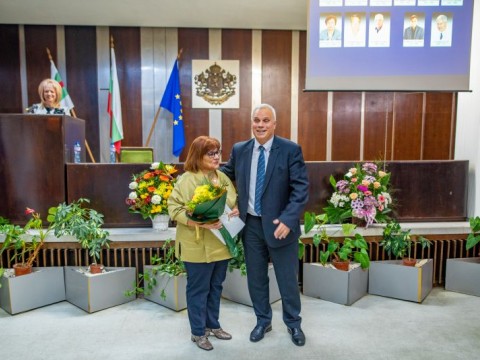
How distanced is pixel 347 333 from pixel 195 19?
4.49 m

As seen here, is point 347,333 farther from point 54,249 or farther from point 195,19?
point 195,19

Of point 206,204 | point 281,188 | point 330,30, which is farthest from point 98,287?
point 330,30

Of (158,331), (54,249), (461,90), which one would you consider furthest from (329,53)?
(54,249)

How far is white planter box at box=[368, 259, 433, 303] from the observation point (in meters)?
2.87

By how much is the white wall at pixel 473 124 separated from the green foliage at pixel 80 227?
122 inches

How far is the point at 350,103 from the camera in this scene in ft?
19.1

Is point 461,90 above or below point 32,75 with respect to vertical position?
below

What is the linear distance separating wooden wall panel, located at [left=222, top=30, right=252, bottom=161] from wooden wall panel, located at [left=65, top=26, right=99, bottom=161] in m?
1.89

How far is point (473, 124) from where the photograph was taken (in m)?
3.38

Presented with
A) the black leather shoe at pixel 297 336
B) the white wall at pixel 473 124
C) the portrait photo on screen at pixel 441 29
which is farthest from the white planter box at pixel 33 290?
the portrait photo on screen at pixel 441 29

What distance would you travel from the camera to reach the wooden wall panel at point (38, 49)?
215 inches

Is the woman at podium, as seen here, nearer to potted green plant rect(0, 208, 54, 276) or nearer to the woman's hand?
potted green plant rect(0, 208, 54, 276)

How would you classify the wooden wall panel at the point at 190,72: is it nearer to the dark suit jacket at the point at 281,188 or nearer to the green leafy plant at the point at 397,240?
the green leafy plant at the point at 397,240

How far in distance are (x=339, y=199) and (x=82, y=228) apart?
77.2 inches
